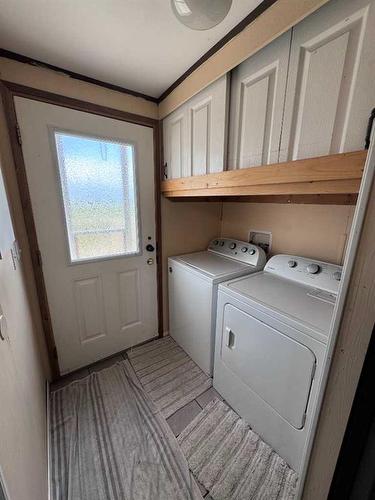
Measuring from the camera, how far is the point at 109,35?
3.80ft

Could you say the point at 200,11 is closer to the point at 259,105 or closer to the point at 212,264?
the point at 259,105

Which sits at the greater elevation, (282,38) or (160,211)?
(282,38)

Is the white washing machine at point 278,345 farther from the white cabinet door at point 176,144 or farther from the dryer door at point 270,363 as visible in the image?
the white cabinet door at point 176,144

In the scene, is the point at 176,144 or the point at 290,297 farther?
the point at 176,144

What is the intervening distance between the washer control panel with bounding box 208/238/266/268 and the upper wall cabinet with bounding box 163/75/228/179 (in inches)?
32.9

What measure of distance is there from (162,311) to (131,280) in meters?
0.53

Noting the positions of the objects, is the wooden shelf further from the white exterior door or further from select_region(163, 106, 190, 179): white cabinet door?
the white exterior door

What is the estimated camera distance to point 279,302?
1.25 meters

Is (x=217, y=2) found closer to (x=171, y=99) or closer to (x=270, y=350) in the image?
(x=171, y=99)

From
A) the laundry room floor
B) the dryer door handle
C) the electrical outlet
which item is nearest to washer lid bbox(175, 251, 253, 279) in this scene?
the electrical outlet

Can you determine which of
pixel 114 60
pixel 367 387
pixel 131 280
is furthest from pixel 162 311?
pixel 114 60

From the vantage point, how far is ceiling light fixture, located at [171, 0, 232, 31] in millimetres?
739

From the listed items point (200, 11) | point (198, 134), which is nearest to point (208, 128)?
point (198, 134)

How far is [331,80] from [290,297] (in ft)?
3.61
